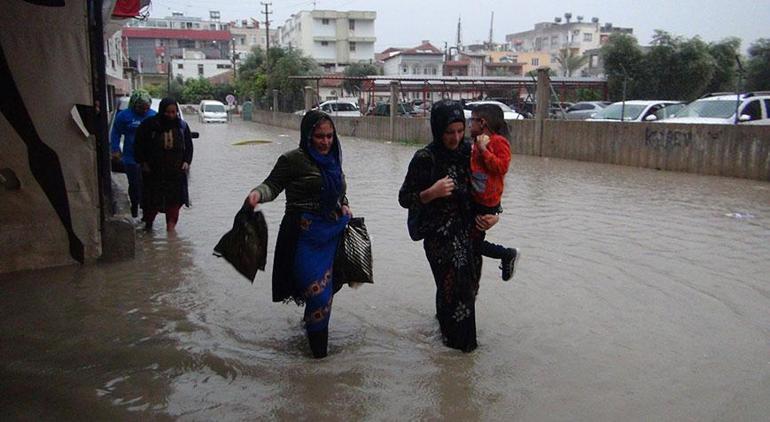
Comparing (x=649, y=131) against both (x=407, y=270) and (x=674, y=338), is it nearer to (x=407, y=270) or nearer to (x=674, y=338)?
(x=407, y=270)

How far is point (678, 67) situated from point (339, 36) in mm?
57079

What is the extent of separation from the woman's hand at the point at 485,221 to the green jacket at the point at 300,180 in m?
1.00

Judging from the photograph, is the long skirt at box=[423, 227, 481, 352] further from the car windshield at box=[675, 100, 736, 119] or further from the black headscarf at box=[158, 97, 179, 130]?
the car windshield at box=[675, 100, 736, 119]

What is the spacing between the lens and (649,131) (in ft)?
51.2

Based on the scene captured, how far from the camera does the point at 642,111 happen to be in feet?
63.4

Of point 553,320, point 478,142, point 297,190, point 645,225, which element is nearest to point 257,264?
point 297,190

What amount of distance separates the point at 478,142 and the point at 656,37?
29.5m

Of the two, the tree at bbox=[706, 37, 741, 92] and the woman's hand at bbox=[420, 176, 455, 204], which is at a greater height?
the tree at bbox=[706, 37, 741, 92]

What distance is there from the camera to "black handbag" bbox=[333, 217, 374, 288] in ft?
14.1

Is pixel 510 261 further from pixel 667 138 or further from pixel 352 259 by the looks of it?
pixel 667 138

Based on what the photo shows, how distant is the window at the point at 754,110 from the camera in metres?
15.6

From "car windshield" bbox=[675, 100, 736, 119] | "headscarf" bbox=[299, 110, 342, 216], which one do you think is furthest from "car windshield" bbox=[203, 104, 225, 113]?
"headscarf" bbox=[299, 110, 342, 216]

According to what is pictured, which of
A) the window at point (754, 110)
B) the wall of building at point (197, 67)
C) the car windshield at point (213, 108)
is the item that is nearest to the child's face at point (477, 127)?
the window at point (754, 110)

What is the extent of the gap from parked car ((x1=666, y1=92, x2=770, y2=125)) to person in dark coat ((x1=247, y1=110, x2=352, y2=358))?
13.4 m
